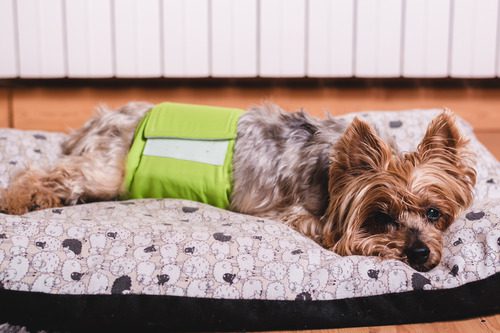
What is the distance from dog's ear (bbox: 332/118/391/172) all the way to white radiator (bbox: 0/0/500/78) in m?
1.70

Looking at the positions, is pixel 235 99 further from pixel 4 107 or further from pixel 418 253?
pixel 418 253

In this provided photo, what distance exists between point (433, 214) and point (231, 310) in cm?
91

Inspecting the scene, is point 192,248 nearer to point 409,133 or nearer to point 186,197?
point 186,197

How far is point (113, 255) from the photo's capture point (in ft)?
7.25

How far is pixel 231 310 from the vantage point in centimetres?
206

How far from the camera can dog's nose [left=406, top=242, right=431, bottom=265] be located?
226cm

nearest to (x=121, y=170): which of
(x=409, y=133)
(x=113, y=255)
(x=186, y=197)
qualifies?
(x=186, y=197)

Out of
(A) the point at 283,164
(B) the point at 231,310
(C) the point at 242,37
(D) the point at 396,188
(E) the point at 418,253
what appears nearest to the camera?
(B) the point at 231,310

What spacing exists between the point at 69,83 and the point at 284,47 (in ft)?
4.53

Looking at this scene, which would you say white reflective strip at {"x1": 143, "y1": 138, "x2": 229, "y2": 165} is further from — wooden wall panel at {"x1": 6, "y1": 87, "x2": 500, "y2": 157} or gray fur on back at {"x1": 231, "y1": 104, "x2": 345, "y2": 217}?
wooden wall panel at {"x1": 6, "y1": 87, "x2": 500, "y2": 157}

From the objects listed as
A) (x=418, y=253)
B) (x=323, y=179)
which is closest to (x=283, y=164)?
(x=323, y=179)

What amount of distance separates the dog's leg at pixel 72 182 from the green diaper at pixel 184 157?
0.28 ft

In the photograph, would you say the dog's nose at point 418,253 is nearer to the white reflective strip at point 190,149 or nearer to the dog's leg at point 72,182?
the white reflective strip at point 190,149

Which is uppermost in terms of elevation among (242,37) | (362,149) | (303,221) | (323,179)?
(242,37)
